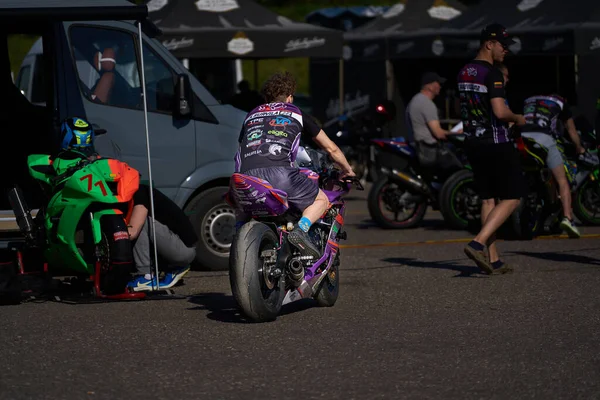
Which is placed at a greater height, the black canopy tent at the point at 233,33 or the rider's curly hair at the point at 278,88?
the black canopy tent at the point at 233,33

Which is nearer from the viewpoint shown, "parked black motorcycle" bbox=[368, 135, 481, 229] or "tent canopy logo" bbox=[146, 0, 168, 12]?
"parked black motorcycle" bbox=[368, 135, 481, 229]

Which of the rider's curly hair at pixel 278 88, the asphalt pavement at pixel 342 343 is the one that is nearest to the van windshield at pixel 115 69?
the asphalt pavement at pixel 342 343

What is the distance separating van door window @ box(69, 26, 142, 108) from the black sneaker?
2.84m

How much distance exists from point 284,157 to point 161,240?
5.55ft

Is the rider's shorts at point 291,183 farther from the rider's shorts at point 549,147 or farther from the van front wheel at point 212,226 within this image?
the rider's shorts at point 549,147

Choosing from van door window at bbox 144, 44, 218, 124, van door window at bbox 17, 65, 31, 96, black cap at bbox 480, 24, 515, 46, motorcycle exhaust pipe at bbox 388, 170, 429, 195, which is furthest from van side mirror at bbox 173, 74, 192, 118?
van door window at bbox 17, 65, 31, 96

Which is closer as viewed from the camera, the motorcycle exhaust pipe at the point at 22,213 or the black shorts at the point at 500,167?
the motorcycle exhaust pipe at the point at 22,213

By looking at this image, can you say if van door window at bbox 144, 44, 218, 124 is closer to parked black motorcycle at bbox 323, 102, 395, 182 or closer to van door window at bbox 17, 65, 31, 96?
van door window at bbox 17, 65, 31, 96

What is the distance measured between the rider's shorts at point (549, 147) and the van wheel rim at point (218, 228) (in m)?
3.64

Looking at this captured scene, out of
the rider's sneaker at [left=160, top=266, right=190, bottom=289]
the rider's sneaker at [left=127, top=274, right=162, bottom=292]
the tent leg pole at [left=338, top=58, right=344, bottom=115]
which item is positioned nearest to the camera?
the rider's sneaker at [left=127, top=274, right=162, bottom=292]

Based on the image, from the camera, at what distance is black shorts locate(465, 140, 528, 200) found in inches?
385

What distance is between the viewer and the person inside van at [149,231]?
29.3 feet

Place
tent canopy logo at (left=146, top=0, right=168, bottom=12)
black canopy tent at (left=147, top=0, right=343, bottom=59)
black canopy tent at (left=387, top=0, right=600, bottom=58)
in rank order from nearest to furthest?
black canopy tent at (left=147, top=0, right=343, bottom=59) < tent canopy logo at (left=146, top=0, right=168, bottom=12) < black canopy tent at (left=387, top=0, right=600, bottom=58)

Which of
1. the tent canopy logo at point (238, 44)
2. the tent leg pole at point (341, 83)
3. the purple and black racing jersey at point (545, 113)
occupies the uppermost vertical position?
the tent canopy logo at point (238, 44)
